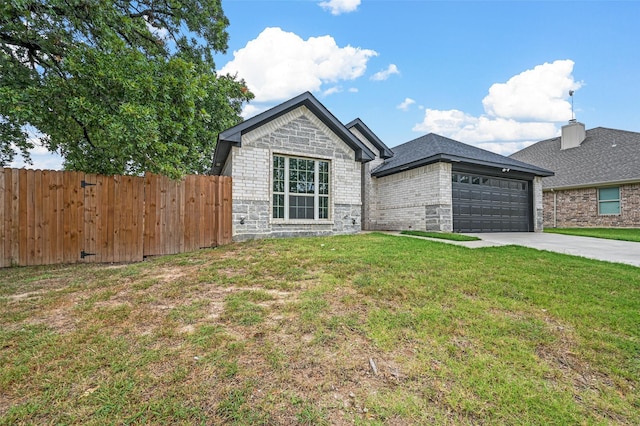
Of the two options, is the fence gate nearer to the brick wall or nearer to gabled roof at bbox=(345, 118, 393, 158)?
gabled roof at bbox=(345, 118, 393, 158)

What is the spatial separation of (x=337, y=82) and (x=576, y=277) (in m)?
14.2

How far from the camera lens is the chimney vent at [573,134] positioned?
1966 cm

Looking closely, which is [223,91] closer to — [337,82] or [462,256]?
[337,82]

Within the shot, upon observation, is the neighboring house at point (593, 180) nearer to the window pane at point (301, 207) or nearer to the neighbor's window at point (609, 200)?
the neighbor's window at point (609, 200)

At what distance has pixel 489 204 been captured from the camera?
1247 centimetres

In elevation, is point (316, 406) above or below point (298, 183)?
below

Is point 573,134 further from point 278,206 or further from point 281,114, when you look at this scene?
point 278,206

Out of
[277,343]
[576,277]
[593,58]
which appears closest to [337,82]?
[593,58]

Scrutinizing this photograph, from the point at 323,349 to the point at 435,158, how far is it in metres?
9.98

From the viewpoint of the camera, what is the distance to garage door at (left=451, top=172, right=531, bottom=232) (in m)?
11.7

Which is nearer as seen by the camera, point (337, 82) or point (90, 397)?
point (90, 397)

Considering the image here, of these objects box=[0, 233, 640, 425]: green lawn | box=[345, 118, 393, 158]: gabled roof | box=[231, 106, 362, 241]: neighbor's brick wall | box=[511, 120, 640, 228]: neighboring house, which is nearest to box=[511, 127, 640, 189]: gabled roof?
box=[511, 120, 640, 228]: neighboring house

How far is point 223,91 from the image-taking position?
1106 centimetres

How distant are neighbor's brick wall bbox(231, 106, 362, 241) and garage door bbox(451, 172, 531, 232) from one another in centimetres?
447
